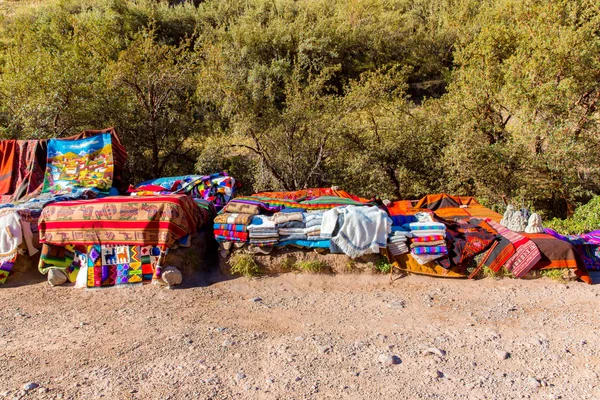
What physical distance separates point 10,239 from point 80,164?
6.55 ft

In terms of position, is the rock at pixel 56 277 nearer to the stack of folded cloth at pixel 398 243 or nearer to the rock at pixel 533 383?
the stack of folded cloth at pixel 398 243

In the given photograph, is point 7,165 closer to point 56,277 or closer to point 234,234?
point 56,277

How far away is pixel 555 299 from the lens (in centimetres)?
425

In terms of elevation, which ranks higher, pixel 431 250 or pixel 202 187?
pixel 202 187

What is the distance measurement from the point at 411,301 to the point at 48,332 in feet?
11.4

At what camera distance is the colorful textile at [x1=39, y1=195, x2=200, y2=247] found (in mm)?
4781

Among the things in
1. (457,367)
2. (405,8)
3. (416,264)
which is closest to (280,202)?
(416,264)

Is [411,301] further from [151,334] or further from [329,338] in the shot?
[151,334]

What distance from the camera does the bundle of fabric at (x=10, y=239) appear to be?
492 cm

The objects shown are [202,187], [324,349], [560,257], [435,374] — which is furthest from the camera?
[202,187]

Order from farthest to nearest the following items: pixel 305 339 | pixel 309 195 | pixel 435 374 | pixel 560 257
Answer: pixel 309 195, pixel 560 257, pixel 305 339, pixel 435 374

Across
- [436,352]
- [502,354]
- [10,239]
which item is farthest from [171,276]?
[502,354]

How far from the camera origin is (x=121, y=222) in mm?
4855

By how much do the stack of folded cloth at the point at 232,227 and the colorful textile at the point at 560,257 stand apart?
3.30 m
